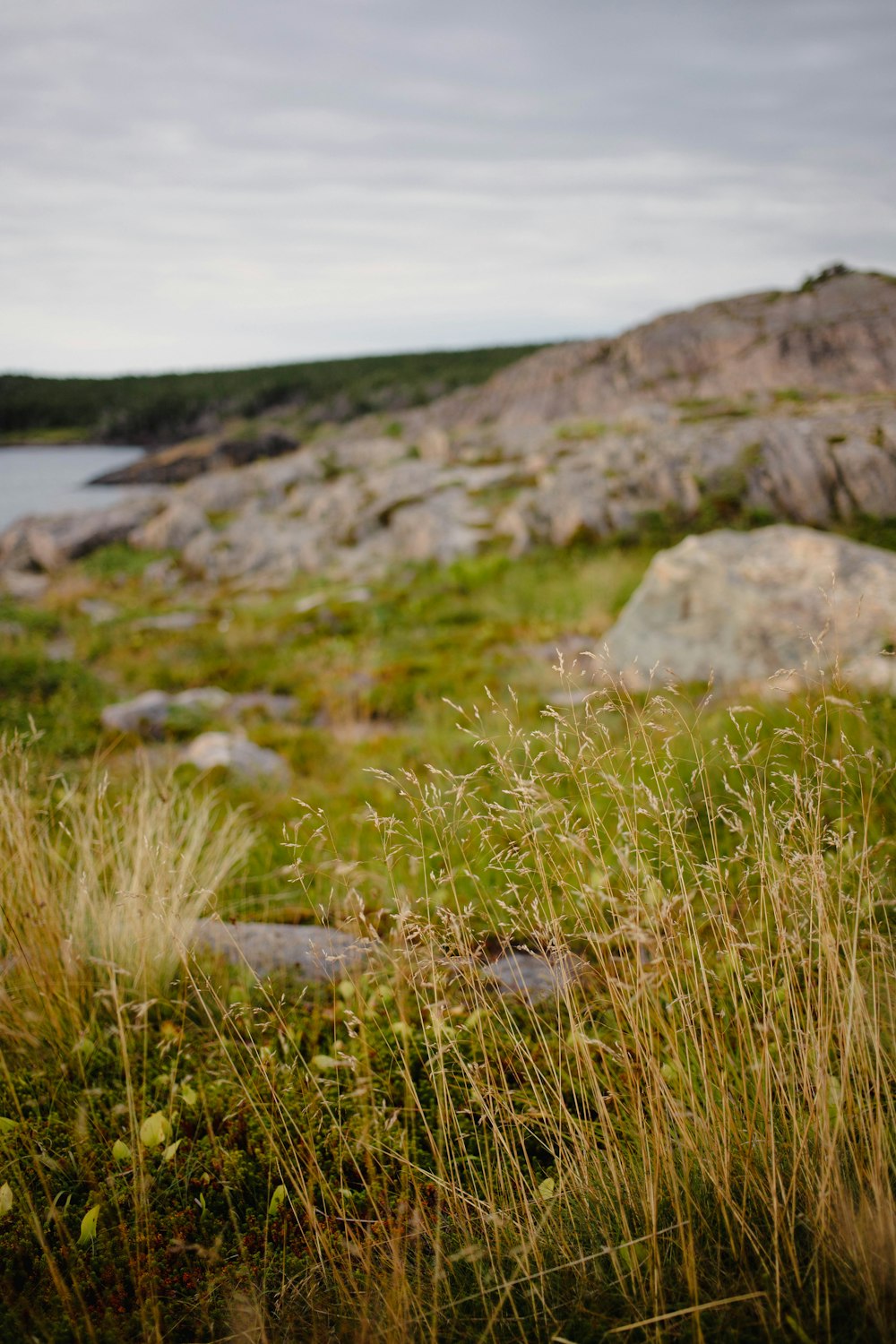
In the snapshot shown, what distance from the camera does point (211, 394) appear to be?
85812mm

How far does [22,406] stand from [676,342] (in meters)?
82.6

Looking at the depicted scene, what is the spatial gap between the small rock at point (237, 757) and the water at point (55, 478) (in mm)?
21628

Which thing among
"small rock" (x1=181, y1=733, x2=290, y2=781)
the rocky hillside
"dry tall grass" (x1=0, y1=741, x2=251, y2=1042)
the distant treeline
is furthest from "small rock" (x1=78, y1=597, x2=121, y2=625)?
the distant treeline

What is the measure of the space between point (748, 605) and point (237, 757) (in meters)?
5.42

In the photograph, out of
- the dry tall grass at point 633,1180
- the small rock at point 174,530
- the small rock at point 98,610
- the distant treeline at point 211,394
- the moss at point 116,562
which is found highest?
the distant treeline at point 211,394

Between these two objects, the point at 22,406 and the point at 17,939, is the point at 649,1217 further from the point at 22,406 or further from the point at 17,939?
the point at 22,406

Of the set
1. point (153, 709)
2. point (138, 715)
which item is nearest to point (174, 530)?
point (153, 709)

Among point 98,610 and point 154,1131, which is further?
point 98,610

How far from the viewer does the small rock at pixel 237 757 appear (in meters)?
6.01

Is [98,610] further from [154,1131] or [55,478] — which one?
[55,478]

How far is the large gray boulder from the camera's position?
282 inches

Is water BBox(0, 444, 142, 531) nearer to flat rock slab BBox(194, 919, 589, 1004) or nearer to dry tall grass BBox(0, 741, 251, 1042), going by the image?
dry tall grass BBox(0, 741, 251, 1042)

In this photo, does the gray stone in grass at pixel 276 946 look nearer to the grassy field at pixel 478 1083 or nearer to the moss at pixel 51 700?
the grassy field at pixel 478 1083

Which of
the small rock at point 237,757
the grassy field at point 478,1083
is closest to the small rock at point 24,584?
the small rock at point 237,757
